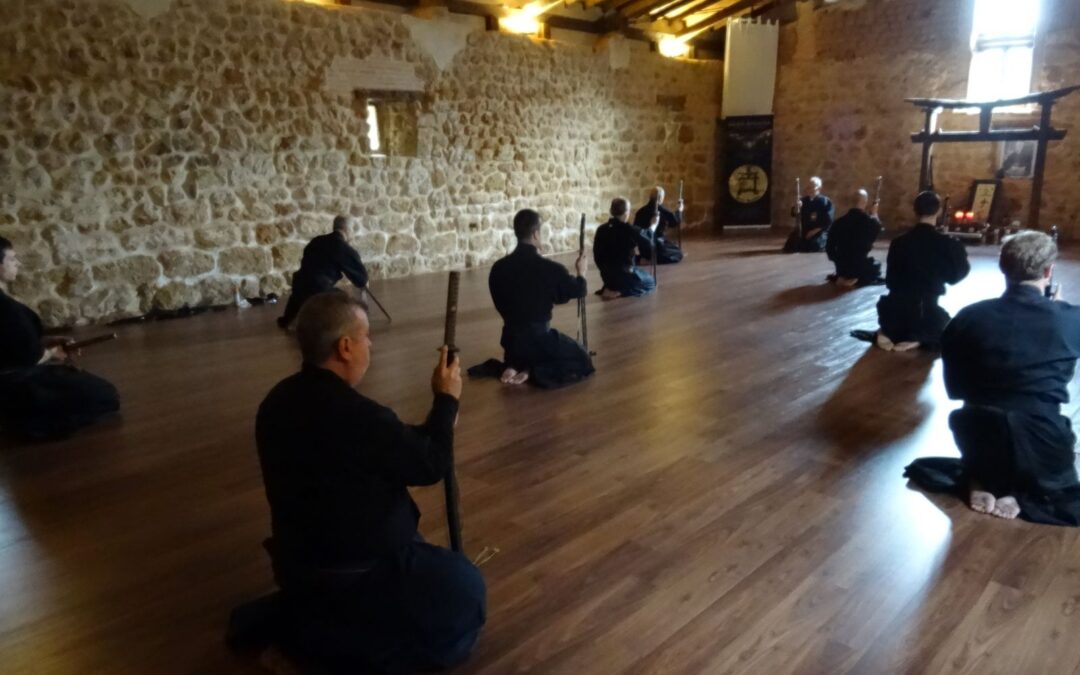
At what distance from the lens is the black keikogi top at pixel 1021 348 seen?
2754 millimetres

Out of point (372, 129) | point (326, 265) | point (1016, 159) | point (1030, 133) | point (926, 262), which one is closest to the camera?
point (926, 262)

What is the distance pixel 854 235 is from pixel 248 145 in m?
5.68

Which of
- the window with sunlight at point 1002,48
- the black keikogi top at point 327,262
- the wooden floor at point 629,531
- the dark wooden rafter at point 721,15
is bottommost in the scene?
the wooden floor at point 629,531

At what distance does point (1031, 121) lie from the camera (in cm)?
1039

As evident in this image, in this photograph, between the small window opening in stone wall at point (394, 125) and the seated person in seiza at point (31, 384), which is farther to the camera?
the small window opening in stone wall at point (394, 125)

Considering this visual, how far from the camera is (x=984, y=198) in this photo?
10711 mm

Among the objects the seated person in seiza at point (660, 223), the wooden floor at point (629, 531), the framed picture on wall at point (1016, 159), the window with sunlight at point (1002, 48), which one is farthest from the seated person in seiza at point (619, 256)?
the window with sunlight at point (1002, 48)

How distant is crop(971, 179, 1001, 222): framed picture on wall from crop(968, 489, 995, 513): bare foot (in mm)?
9108

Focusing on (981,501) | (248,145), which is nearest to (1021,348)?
(981,501)

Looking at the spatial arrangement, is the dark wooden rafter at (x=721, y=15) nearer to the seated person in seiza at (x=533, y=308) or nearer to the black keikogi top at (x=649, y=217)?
the black keikogi top at (x=649, y=217)

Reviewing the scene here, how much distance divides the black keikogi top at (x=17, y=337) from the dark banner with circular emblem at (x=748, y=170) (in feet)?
34.3

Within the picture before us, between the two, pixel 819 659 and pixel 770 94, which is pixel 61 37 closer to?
pixel 819 659

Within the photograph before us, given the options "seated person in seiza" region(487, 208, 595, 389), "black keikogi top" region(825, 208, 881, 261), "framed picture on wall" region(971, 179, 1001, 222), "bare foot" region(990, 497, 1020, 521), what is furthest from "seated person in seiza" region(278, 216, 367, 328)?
"framed picture on wall" region(971, 179, 1001, 222)

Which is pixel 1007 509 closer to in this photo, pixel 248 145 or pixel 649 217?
pixel 649 217
